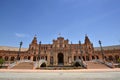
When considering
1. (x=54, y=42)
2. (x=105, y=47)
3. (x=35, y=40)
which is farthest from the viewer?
A: (x=105, y=47)

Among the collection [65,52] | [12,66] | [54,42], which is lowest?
[12,66]

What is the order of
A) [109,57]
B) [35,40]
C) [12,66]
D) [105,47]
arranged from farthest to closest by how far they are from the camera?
[105,47], [35,40], [109,57], [12,66]

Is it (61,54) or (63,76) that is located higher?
(61,54)

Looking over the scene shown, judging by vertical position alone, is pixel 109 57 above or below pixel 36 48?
below

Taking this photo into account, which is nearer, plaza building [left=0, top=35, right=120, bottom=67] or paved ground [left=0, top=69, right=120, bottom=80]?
paved ground [left=0, top=69, right=120, bottom=80]

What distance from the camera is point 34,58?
5881cm

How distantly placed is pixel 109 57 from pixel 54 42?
126ft

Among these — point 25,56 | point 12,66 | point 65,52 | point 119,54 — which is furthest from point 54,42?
point 119,54

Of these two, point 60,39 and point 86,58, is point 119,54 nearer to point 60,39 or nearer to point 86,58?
point 86,58

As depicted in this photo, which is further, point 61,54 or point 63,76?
point 61,54

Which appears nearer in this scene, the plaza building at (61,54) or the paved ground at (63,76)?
the paved ground at (63,76)

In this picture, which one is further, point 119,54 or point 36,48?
point 36,48

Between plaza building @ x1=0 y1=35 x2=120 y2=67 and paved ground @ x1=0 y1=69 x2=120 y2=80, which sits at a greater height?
plaza building @ x1=0 y1=35 x2=120 y2=67

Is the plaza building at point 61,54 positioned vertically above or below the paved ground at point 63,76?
above
